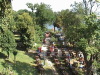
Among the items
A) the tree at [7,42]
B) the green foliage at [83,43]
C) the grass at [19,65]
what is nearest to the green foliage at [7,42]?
the tree at [7,42]

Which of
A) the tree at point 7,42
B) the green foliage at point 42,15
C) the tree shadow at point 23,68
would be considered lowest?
the tree shadow at point 23,68

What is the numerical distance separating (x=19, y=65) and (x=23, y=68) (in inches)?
29.0

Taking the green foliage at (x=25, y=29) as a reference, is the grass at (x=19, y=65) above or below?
below

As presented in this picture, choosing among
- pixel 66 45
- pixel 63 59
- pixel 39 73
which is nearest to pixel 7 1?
pixel 39 73

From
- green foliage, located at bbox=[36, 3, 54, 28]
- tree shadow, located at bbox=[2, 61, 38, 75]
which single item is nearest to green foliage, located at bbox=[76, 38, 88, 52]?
tree shadow, located at bbox=[2, 61, 38, 75]

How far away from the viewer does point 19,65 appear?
29.5 meters

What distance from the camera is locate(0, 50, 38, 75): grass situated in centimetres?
2586

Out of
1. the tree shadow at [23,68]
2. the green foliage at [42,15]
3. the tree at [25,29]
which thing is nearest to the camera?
the tree shadow at [23,68]

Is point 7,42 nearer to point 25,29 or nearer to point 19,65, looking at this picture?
point 19,65

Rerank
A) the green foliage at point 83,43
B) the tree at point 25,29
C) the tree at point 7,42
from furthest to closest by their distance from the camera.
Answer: the tree at point 25,29 → the tree at point 7,42 → the green foliage at point 83,43

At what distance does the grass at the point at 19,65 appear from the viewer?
84.8ft

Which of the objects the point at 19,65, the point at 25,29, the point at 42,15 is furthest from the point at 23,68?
the point at 42,15

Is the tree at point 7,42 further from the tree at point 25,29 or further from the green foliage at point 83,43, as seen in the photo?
the green foliage at point 83,43

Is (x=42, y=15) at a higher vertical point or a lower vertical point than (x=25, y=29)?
higher
